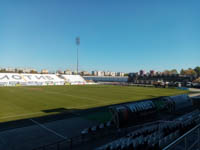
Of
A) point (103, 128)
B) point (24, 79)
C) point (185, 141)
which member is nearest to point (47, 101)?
point (103, 128)

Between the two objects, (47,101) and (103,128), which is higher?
(103,128)

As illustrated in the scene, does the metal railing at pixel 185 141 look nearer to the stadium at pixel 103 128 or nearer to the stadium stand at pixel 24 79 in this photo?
the stadium at pixel 103 128

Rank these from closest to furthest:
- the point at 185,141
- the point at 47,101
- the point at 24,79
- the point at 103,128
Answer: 1. the point at 185,141
2. the point at 103,128
3. the point at 47,101
4. the point at 24,79

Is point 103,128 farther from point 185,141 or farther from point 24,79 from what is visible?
point 24,79

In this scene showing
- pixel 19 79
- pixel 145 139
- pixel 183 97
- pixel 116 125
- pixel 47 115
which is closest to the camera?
pixel 145 139

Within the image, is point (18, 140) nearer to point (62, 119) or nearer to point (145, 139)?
point (62, 119)

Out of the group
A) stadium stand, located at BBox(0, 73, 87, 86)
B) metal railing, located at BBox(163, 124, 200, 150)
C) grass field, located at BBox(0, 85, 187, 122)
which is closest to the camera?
metal railing, located at BBox(163, 124, 200, 150)

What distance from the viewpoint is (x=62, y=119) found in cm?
1582

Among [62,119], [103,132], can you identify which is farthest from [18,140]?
[103,132]

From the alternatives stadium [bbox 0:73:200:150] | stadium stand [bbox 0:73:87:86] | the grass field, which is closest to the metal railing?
stadium [bbox 0:73:200:150]

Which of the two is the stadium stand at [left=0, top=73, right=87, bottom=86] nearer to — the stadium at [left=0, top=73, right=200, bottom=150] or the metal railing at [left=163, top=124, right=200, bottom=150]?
the stadium at [left=0, top=73, right=200, bottom=150]

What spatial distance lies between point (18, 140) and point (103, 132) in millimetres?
6571

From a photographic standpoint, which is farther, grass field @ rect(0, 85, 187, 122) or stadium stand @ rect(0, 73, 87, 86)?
stadium stand @ rect(0, 73, 87, 86)

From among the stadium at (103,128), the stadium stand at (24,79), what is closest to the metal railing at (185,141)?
the stadium at (103,128)
